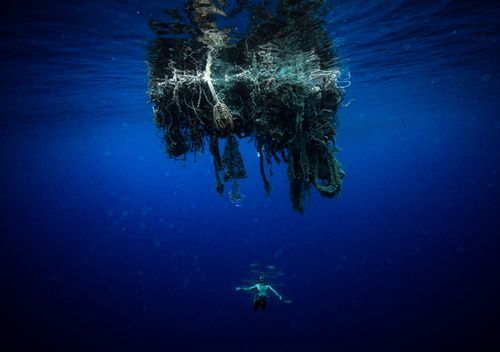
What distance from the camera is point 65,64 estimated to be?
11.0m

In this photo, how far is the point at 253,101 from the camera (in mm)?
4930

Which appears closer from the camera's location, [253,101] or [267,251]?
[253,101]

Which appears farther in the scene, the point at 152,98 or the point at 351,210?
the point at 351,210

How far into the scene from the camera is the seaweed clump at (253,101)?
4926 mm

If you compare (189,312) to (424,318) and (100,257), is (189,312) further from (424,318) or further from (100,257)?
(100,257)

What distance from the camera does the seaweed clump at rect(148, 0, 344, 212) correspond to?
493cm

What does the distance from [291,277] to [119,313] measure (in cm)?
1505

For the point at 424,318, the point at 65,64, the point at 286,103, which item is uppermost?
the point at 65,64

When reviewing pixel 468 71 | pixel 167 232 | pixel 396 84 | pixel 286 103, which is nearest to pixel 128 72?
pixel 286 103

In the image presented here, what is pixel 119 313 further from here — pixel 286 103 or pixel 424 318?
pixel 286 103

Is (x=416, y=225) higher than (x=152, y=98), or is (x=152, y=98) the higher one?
(x=416, y=225)

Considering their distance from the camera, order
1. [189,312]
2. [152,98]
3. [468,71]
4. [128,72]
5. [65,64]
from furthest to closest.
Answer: [189,312] → [468,71] → [128,72] → [65,64] → [152,98]

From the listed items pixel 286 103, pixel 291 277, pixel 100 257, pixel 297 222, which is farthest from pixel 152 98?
pixel 100 257

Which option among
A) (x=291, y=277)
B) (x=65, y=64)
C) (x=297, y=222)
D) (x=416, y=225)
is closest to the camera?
(x=65, y=64)
